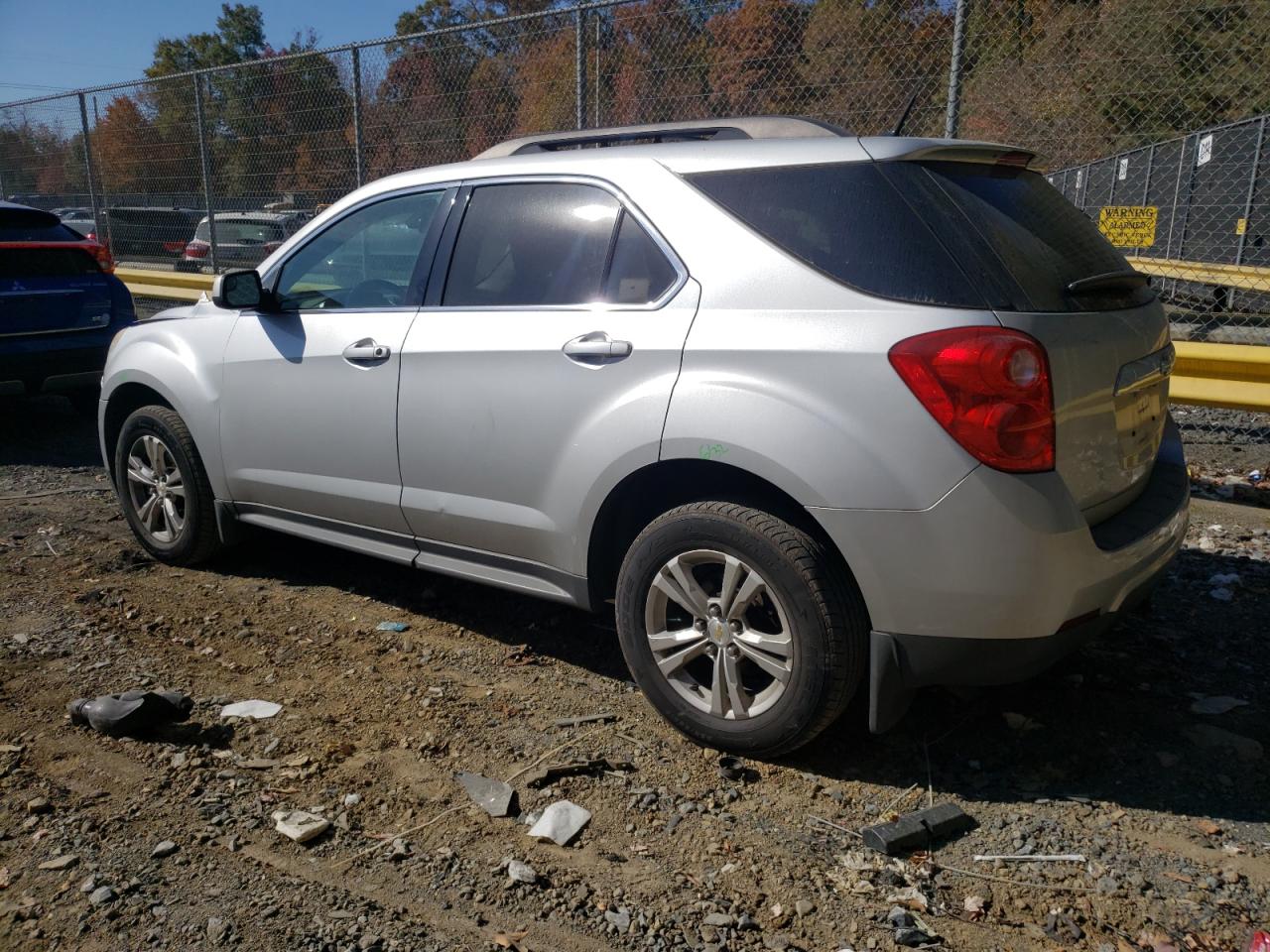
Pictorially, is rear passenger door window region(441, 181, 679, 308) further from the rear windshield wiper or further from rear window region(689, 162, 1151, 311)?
the rear windshield wiper

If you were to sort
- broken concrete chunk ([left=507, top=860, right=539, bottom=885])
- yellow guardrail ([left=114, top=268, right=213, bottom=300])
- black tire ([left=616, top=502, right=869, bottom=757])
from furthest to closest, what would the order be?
yellow guardrail ([left=114, top=268, right=213, bottom=300]) < black tire ([left=616, top=502, right=869, bottom=757]) < broken concrete chunk ([left=507, top=860, right=539, bottom=885])

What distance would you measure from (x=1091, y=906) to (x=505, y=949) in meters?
1.42

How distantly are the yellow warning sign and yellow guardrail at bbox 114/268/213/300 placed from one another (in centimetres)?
898

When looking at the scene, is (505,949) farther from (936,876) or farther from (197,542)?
(197,542)

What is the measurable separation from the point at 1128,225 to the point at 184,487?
7700 mm

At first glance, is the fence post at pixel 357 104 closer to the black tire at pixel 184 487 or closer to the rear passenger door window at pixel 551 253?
the black tire at pixel 184 487

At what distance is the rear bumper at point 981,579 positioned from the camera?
271cm

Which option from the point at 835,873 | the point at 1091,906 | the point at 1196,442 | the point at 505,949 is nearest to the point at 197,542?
the point at 505,949

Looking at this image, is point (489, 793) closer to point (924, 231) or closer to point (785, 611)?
point (785, 611)

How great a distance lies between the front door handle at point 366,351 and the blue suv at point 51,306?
461 centimetres

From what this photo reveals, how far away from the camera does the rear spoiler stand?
304 cm

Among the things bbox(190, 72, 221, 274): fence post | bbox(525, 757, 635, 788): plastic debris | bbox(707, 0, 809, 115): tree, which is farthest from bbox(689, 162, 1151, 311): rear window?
bbox(190, 72, 221, 274): fence post

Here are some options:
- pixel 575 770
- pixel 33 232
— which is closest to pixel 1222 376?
pixel 575 770

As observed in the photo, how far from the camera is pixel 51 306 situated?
7.62 metres
